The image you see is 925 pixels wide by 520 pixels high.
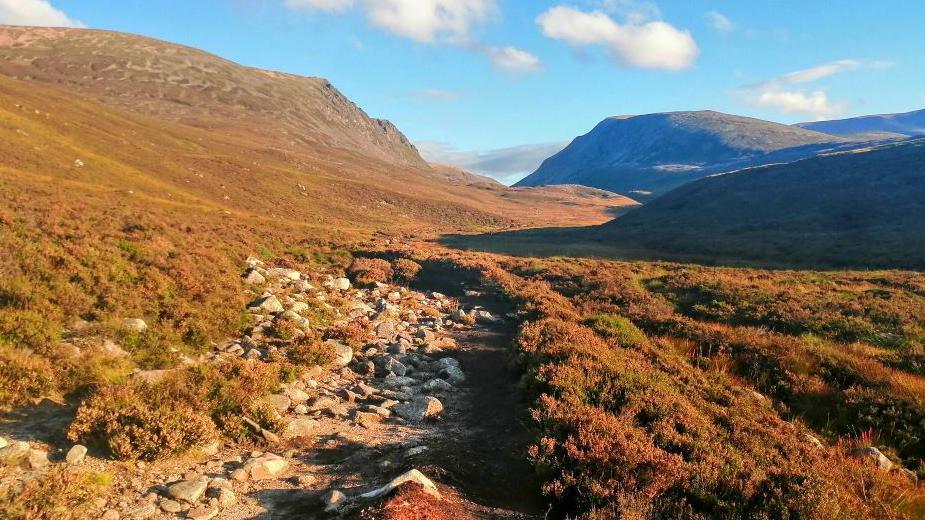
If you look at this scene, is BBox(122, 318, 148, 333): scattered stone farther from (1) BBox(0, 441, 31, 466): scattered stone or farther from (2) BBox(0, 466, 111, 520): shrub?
(2) BBox(0, 466, 111, 520): shrub

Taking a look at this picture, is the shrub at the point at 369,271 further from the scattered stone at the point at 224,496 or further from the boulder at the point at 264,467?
the scattered stone at the point at 224,496

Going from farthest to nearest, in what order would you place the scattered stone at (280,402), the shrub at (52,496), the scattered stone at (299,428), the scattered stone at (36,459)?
the scattered stone at (280,402), the scattered stone at (299,428), the scattered stone at (36,459), the shrub at (52,496)

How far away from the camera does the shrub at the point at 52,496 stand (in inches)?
209

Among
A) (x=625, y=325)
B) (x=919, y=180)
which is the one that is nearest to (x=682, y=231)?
(x=919, y=180)

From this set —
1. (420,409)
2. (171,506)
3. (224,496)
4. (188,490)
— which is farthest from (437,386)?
(171,506)

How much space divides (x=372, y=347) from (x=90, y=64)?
248619mm

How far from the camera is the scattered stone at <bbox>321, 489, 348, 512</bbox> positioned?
247 inches

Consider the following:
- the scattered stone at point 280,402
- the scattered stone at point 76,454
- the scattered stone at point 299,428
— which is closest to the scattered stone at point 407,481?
the scattered stone at point 299,428

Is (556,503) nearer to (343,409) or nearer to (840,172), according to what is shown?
(343,409)

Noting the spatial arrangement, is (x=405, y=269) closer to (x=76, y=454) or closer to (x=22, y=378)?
(x=22, y=378)

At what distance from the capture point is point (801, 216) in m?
74.7

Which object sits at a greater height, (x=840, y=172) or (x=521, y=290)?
(x=840, y=172)

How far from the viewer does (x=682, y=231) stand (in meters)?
76.8

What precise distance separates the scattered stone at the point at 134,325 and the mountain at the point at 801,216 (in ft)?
164
